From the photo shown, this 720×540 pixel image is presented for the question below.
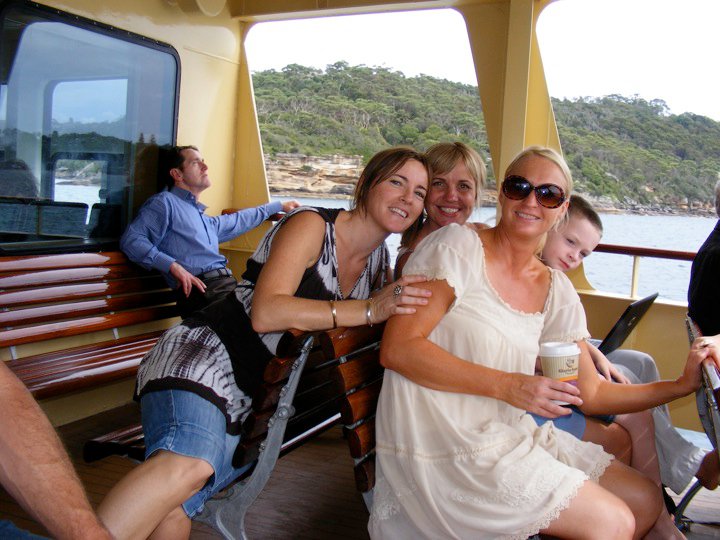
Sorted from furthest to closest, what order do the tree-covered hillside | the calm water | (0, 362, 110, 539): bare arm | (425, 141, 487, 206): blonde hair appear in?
the tree-covered hillside → the calm water → (425, 141, 487, 206): blonde hair → (0, 362, 110, 539): bare arm

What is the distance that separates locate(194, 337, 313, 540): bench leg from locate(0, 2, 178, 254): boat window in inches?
98.3

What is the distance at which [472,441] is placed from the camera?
5.70 ft

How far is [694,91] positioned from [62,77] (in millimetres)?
14209

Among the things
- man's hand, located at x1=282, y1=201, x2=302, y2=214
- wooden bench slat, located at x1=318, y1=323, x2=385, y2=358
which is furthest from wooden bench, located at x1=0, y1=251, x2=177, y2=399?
wooden bench slat, located at x1=318, y1=323, x2=385, y2=358

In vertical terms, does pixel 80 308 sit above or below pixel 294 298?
below

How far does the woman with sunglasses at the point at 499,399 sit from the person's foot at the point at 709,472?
538 millimetres

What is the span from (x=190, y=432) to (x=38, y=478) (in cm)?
101

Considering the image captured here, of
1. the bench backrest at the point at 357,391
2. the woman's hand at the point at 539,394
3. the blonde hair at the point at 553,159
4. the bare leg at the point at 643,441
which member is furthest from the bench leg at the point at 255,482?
the bare leg at the point at 643,441

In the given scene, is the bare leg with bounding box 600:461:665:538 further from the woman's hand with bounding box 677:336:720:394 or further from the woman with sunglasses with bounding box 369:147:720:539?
the woman's hand with bounding box 677:336:720:394

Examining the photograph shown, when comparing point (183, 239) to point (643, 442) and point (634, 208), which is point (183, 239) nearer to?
point (643, 442)

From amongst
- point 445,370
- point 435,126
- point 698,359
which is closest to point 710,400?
point 698,359

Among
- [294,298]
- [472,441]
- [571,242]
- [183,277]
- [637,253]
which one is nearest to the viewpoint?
[472,441]

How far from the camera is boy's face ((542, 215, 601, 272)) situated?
2.74 m

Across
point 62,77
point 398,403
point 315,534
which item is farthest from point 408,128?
point 398,403
